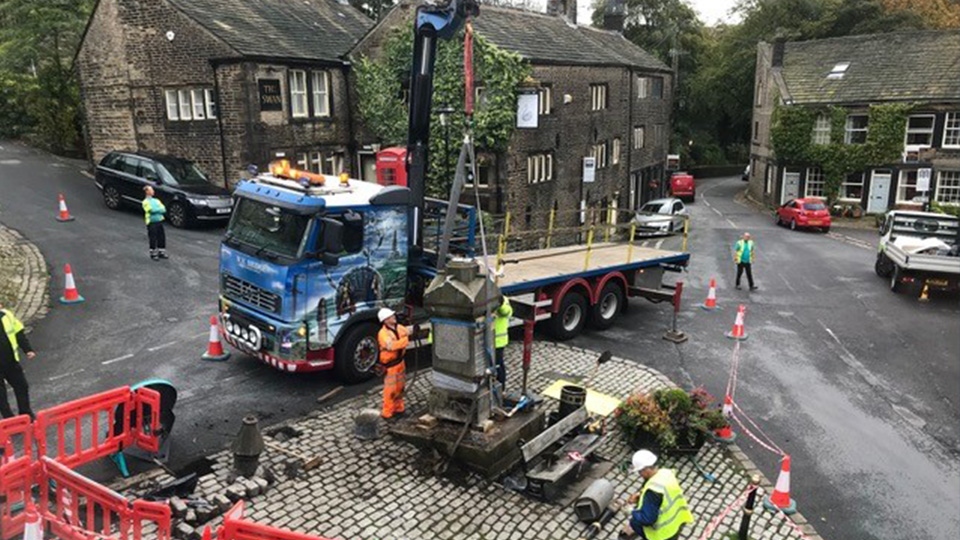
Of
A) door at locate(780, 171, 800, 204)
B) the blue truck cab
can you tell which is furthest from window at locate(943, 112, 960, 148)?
the blue truck cab

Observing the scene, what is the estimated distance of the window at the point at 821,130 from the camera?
3641 centimetres

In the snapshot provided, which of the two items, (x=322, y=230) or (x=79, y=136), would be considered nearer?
(x=322, y=230)

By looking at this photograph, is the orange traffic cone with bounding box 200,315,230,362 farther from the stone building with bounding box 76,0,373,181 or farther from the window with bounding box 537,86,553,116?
the window with bounding box 537,86,553,116

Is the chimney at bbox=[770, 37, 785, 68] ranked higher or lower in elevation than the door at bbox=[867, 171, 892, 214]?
higher

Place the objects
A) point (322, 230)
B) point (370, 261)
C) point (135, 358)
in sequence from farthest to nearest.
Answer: point (135, 358) < point (370, 261) < point (322, 230)

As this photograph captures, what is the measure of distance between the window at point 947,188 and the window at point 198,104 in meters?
32.5

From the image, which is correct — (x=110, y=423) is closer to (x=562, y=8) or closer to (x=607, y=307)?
(x=607, y=307)

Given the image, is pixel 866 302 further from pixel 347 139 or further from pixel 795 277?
pixel 347 139

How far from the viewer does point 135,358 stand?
11672mm

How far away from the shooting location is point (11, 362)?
8.73m

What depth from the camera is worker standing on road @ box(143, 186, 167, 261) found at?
16281 millimetres

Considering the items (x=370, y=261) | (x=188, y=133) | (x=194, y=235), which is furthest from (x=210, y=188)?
(x=370, y=261)

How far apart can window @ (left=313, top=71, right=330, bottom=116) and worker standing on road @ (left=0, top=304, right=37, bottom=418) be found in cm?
1765

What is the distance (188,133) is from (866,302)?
840 inches
